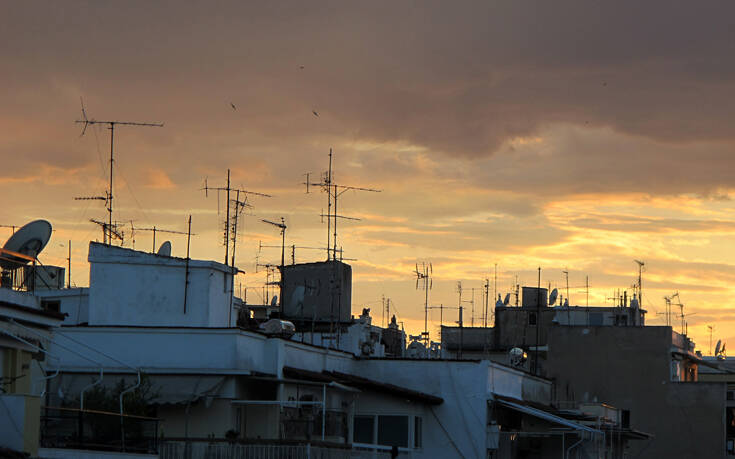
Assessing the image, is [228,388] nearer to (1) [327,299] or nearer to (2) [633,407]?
(1) [327,299]

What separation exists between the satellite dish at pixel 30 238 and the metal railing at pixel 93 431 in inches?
211

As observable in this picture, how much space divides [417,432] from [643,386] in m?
35.9

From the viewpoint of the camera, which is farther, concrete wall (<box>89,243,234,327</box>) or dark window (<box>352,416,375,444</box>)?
concrete wall (<box>89,243,234,327</box>)

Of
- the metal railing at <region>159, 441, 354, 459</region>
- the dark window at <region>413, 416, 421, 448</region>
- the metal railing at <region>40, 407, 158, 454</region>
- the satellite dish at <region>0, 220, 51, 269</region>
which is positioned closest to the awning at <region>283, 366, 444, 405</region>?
the dark window at <region>413, 416, 421, 448</region>

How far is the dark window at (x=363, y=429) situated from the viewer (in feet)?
141

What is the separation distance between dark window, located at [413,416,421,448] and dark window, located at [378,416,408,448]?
0.30 meters

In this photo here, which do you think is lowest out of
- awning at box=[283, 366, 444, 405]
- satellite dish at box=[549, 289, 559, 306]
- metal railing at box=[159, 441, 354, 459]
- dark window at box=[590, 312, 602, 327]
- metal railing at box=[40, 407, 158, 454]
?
metal railing at box=[159, 441, 354, 459]

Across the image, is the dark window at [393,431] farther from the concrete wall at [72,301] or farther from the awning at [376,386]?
the concrete wall at [72,301]

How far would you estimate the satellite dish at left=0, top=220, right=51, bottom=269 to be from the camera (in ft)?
108

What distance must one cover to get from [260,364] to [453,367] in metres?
9.40

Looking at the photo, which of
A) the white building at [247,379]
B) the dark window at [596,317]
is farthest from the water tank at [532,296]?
the white building at [247,379]

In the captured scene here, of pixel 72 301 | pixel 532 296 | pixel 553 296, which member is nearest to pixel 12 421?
pixel 72 301

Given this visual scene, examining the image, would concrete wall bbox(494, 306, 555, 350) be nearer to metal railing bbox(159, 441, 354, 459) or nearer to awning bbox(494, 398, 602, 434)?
awning bbox(494, 398, 602, 434)

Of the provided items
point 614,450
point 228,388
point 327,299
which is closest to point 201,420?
point 228,388
